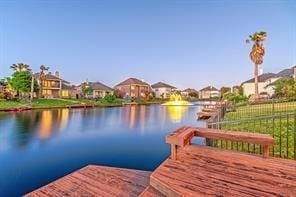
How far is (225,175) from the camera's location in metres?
2.37

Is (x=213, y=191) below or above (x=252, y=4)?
below

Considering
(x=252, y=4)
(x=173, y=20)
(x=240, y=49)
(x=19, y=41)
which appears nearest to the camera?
(x=252, y=4)

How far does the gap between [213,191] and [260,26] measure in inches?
1476

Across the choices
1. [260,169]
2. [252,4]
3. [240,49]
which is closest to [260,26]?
[240,49]

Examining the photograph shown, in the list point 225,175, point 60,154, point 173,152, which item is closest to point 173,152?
point 173,152

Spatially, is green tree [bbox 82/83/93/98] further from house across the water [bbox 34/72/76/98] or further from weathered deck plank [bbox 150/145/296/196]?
weathered deck plank [bbox 150/145/296/196]

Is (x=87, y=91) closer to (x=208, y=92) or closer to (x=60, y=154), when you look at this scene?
(x=60, y=154)

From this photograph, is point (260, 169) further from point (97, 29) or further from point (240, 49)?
point (240, 49)

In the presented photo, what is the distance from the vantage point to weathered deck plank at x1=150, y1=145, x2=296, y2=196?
2074 millimetres

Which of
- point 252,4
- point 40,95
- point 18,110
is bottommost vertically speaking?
point 18,110

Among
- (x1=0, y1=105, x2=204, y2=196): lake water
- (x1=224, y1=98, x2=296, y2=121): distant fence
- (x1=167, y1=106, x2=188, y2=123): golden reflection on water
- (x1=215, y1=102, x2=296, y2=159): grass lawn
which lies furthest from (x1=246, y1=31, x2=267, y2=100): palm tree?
(x1=215, y1=102, x2=296, y2=159): grass lawn

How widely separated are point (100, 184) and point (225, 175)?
2.97 metres

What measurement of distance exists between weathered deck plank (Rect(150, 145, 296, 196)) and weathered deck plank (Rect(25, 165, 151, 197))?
4.71 ft

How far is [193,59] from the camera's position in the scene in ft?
153
